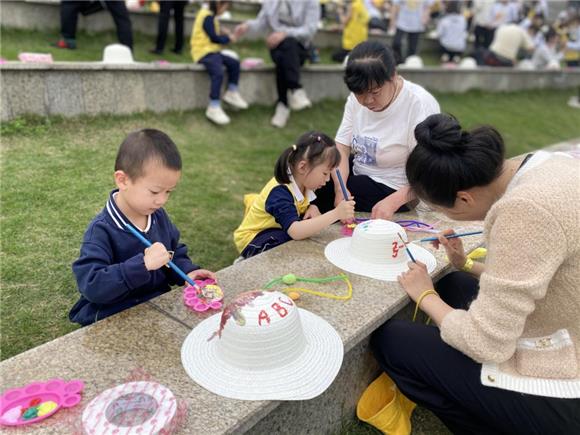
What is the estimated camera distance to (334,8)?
11.6m

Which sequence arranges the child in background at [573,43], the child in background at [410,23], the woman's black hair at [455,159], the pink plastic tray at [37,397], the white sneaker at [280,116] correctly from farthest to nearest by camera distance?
1. the child in background at [573,43]
2. the child in background at [410,23]
3. the white sneaker at [280,116]
4. the woman's black hair at [455,159]
5. the pink plastic tray at [37,397]

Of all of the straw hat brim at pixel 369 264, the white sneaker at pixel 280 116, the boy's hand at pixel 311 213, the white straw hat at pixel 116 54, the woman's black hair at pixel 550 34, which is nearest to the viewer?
the straw hat brim at pixel 369 264

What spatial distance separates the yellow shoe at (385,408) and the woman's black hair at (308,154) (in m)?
1.01

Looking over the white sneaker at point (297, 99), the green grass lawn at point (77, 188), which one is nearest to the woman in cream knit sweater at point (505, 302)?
the green grass lawn at point (77, 188)

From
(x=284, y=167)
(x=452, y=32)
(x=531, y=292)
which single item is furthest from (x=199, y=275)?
(x=452, y=32)

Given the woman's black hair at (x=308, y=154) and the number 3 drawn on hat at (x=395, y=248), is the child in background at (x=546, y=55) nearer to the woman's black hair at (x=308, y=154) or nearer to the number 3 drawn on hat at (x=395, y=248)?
the woman's black hair at (x=308, y=154)

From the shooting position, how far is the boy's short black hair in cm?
157

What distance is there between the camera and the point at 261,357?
1.31 meters

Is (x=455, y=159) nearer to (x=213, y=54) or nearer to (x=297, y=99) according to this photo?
(x=213, y=54)

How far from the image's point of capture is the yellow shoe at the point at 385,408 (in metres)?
1.77

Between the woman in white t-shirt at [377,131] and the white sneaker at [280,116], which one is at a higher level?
the woman in white t-shirt at [377,131]

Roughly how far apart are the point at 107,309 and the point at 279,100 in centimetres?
412

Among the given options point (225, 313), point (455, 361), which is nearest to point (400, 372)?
point (455, 361)

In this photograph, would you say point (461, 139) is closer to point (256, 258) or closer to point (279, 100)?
point (256, 258)
